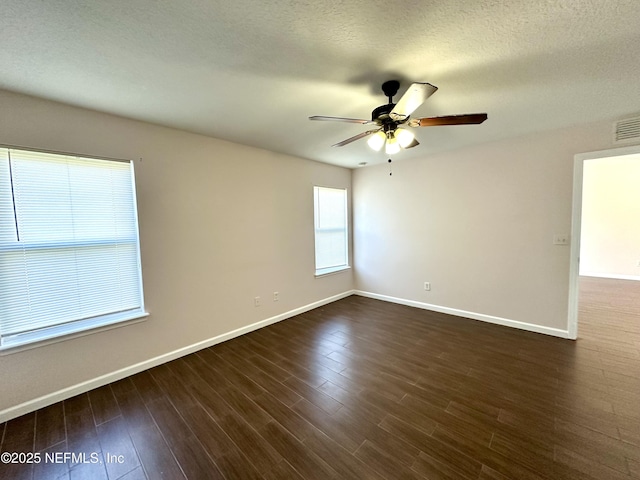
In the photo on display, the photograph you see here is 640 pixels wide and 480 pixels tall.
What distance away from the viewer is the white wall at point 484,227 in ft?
9.94

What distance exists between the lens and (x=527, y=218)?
10.5 feet

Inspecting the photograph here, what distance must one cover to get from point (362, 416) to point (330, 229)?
3159 millimetres

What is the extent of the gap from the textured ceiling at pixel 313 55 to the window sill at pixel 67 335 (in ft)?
5.78

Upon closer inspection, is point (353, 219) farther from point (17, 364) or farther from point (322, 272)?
point (17, 364)

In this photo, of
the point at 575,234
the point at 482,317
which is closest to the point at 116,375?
the point at 482,317

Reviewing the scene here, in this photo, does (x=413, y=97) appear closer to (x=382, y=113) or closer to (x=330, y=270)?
(x=382, y=113)

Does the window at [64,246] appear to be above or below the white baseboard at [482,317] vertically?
above

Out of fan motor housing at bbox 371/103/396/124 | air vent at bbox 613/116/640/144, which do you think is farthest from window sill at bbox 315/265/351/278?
air vent at bbox 613/116/640/144

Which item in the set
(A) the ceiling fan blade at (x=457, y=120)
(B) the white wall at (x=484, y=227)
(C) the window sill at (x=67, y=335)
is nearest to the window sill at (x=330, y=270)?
(B) the white wall at (x=484, y=227)

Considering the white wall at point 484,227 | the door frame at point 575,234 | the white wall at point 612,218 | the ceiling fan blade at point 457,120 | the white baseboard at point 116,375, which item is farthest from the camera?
the white wall at point 612,218

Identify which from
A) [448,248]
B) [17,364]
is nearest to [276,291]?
[17,364]

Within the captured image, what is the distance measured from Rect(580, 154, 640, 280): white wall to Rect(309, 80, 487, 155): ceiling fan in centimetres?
591

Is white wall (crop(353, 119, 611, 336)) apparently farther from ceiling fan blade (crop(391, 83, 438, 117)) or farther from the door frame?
ceiling fan blade (crop(391, 83, 438, 117))

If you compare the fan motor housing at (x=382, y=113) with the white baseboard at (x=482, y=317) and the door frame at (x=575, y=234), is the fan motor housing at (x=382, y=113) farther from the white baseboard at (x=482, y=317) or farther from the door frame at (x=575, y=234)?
the white baseboard at (x=482, y=317)
